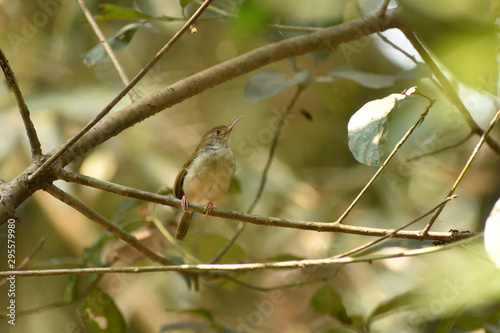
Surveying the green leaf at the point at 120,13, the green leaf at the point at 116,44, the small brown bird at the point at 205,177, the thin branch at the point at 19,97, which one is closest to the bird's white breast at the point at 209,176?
the small brown bird at the point at 205,177

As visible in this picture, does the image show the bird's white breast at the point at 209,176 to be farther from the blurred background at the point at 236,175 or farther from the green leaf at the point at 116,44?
the green leaf at the point at 116,44

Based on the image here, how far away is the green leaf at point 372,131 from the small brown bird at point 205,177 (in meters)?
2.03

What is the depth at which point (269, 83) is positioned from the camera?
2990 millimetres

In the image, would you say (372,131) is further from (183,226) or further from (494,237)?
(183,226)

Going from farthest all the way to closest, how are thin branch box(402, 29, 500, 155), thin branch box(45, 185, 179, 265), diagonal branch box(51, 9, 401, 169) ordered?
thin branch box(402, 29, 500, 155), diagonal branch box(51, 9, 401, 169), thin branch box(45, 185, 179, 265)

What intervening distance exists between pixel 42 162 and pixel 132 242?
837 mm

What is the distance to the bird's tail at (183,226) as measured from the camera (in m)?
3.62

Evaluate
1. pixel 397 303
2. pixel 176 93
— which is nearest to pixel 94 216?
pixel 176 93

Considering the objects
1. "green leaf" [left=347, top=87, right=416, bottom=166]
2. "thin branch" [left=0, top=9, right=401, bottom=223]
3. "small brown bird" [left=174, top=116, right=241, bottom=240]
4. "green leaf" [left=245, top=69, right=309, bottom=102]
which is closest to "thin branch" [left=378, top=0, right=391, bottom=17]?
"thin branch" [left=0, top=9, right=401, bottom=223]

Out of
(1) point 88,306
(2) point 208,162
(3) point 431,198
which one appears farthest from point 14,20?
(3) point 431,198

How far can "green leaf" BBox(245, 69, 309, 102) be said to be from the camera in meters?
2.89

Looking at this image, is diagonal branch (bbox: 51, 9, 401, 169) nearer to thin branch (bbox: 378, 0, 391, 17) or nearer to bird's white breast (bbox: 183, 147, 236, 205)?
thin branch (bbox: 378, 0, 391, 17)

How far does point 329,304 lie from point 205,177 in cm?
128

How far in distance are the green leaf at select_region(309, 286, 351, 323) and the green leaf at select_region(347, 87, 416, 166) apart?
1.49 m
